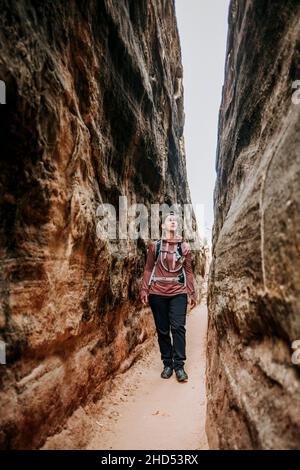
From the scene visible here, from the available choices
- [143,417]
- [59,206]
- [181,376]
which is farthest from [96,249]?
[181,376]

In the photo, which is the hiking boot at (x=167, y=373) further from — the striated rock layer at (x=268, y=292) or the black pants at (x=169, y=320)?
the striated rock layer at (x=268, y=292)

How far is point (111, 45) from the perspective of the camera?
439 centimetres

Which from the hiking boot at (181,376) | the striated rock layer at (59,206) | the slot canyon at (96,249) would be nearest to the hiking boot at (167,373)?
the hiking boot at (181,376)

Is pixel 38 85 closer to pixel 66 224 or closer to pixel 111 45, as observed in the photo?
pixel 66 224

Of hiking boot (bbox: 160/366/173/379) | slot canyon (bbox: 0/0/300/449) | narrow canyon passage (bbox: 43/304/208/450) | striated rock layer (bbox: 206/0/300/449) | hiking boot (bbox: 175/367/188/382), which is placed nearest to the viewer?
striated rock layer (bbox: 206/0/300/449)

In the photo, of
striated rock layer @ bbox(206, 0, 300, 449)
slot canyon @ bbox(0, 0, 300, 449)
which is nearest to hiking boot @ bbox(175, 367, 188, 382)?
slot canyon @ bbox(0, 0, 300, 449)

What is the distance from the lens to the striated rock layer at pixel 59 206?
237 cm

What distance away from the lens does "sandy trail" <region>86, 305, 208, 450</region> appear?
115 inches

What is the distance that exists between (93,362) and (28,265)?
5.67 feet

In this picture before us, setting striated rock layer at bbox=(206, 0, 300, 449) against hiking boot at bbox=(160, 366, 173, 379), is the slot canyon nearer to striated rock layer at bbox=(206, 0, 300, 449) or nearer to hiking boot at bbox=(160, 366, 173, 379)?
striated rock layer at bbox=(206, 0, 300, 449)

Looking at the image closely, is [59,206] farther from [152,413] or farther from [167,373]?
[167,373]

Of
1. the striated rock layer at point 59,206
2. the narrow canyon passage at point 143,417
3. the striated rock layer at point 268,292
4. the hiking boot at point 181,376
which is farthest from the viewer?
the hiking boot at point 181,376

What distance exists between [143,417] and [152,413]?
0.49ft

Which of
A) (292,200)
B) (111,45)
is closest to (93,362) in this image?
(292,200)
